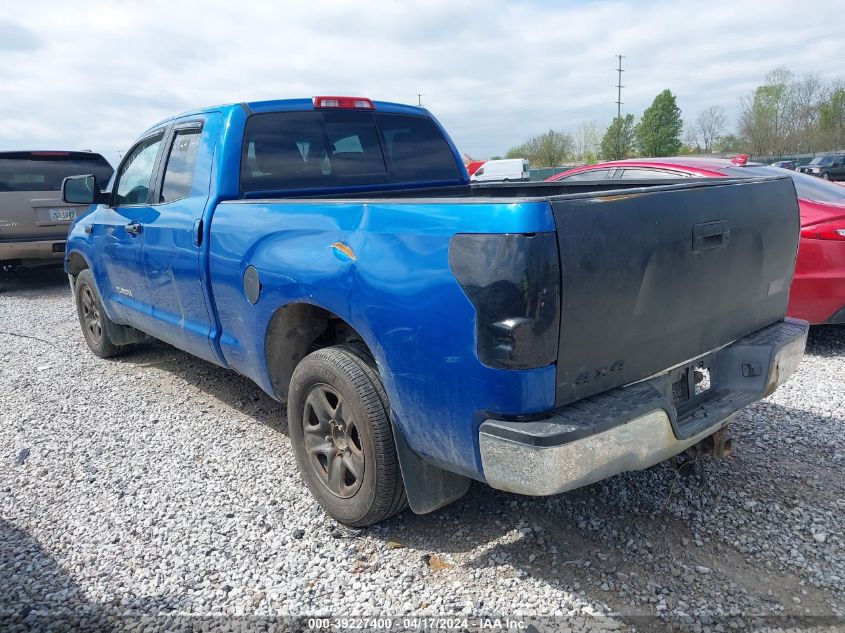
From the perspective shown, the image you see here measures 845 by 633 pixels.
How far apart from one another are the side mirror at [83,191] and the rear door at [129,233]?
0.12 m

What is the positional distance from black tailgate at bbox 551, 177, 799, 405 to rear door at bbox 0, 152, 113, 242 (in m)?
8.85

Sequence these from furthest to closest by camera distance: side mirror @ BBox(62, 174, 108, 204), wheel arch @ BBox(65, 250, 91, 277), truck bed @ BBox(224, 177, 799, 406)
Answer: wheel arch @ BBox(65, 250, 91, 277) → side mirror @ BBox(62, 174, 108, 204) → truck bed @ BBox(224, 177, 799, 406)

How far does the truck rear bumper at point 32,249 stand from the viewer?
9.14m

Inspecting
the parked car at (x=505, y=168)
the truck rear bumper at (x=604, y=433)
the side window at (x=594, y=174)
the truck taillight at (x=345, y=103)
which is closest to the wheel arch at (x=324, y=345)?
the truck rear bumper at (x=604, y=433)

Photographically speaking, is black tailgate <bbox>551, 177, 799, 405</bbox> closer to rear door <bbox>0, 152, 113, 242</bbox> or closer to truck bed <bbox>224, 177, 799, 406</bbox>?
truck bed <bbox>224, 177, 799, 406</bbox>

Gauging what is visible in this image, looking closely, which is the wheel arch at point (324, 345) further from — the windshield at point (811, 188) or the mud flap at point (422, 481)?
the windshield at point (811, 188)

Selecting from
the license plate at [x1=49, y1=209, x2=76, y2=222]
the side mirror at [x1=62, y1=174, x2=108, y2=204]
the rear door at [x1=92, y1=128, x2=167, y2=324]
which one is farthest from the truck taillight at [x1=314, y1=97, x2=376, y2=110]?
the license plate at [x1=49, y1=209, x2=76, y2=222]

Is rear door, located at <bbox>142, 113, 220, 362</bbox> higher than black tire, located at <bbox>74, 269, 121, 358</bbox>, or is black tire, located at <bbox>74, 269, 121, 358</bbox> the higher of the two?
rear door, located at <bbox>142, 113, 220, 362</bbox>

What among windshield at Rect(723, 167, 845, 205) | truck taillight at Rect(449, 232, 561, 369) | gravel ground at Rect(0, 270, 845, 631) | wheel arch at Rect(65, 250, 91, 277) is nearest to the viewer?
truck taillight at Rect(449, 232, 561, 369)

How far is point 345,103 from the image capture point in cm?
427

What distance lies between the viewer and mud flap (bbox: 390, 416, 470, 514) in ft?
9.01

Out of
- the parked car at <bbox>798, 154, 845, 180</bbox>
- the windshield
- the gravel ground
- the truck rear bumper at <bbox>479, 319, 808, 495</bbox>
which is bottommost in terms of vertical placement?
the parked car at <bbox>798, 154, 845, 180</bbox>

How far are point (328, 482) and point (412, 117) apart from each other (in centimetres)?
264

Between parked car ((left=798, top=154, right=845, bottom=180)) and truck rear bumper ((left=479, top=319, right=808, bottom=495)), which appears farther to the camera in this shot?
parked car ((left=798, top=154, right=845, bottom=180))
